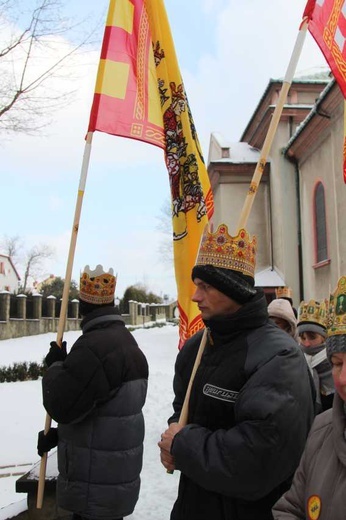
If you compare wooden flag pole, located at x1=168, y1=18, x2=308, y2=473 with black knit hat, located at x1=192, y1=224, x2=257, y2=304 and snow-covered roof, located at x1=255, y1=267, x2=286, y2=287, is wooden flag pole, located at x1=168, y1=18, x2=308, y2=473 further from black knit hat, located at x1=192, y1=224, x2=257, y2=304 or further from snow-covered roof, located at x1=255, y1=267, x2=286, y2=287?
snow-covered roof, located at x1=255, y1=267, x2=286, y2=287

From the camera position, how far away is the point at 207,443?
6.62 feet

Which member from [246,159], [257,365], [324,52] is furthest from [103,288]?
[246,159]

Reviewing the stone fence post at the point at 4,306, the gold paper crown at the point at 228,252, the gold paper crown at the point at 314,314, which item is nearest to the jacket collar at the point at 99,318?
the gold paper crown at the point at 228,252

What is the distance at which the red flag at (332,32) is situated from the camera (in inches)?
134

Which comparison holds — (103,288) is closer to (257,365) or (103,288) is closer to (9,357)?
(257,365)

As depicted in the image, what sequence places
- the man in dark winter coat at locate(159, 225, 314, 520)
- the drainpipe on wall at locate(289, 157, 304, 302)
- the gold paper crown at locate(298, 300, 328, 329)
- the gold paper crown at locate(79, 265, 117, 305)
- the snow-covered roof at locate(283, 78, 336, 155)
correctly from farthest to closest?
1. the drainpipe on wall at locate(289, 157, 304, 302)
2. the snow-covered roof at locate(283, 78, 336, 155)
3. the gold paper crown at locate(298, 300, 328, 329)
4. the gold paper crown at locate(79, 265, 117, 305)
5. the man in dark winter coat at locate(159, 225, 314, 520)

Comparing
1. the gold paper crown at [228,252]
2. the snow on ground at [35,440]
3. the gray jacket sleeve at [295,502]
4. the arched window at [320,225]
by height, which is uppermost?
the arched window at [320,225]

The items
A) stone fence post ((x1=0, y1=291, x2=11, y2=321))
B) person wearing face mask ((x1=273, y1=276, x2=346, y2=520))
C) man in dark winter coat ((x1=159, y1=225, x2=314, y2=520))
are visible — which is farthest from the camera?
stone fence post ((x1=0, y1=291, x2=11, y2=321))

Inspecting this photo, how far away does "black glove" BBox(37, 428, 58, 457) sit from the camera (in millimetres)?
3445

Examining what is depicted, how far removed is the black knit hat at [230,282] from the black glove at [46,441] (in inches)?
72.4

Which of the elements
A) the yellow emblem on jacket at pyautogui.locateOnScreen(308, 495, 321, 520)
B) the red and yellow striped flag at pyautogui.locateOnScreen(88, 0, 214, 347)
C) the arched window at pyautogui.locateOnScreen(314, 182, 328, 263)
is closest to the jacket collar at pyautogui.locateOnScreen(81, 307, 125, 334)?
the red and yellow striped flag at pyautogui.locateOnScreen(88, 0, 214, 347)

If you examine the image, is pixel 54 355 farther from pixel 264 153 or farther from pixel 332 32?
pixel 332 32

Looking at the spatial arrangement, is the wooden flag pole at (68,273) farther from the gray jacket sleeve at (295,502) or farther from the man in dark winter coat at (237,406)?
the gray jacket sleeve at (295,502)

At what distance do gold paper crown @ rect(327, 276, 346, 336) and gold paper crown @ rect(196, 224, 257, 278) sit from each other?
0.51m
